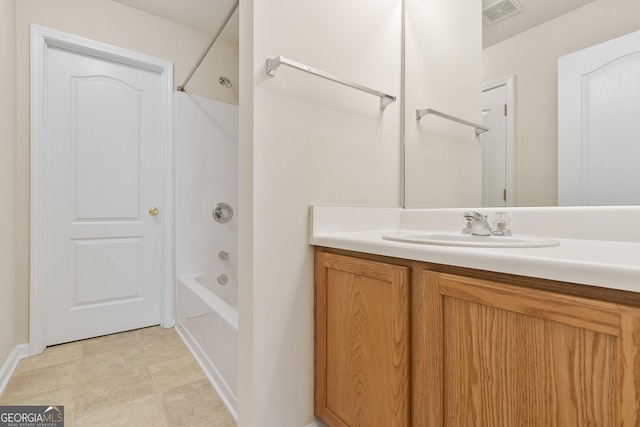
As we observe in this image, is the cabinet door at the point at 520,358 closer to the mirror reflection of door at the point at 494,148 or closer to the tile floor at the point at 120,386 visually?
the mirror reflection of door at the point at 494,148

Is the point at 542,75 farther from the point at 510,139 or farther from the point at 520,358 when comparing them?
the point at 520,358

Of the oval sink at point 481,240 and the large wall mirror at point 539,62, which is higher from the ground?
the large wall mirror at point 539,62

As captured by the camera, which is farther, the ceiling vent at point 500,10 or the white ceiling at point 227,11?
the ceiling vent at point 500,10

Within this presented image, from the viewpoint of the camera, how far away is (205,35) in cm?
245

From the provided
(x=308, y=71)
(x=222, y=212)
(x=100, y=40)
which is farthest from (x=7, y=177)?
(x=308, y=71)

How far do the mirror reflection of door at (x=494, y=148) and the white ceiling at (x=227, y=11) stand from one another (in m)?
0.24

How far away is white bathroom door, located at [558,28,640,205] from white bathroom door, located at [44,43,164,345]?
2.43m

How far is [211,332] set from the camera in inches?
59.9

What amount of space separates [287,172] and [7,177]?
1667 mm

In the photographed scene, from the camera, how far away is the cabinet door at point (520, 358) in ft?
1.54

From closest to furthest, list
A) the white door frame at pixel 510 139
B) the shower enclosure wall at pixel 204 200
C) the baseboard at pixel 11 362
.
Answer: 1. the white door frame at pixel 510 139
2. the baseboard at pixel 11 362
3. the shower enclosure wall at pixel 204 200

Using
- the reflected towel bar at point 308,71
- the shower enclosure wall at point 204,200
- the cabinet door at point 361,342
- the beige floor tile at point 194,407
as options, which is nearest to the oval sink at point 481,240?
the cabinet door at point 361,342

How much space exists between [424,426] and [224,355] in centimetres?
Answer: 94

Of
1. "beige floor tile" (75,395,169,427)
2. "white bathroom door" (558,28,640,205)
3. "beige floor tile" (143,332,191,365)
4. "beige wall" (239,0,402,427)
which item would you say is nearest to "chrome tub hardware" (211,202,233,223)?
"beige floor tile" (143,332,191,365)
